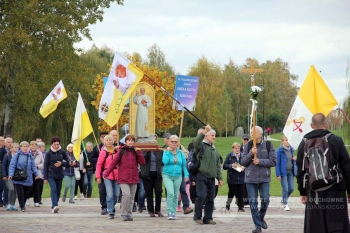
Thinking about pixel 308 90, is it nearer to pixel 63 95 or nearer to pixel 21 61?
pixel 63 95

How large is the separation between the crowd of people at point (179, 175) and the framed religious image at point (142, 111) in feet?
6.85

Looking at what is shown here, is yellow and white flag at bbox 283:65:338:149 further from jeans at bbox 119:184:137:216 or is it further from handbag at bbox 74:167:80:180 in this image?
handbag at bbox 74:167:80:180

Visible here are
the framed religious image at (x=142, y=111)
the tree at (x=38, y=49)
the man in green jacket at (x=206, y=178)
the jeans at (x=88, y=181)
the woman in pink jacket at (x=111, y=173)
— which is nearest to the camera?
the man in green jacket at (x=206, y=178)

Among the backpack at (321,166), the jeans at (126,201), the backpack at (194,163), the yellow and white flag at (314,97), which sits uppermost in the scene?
the yellow and white flag at (314,97)

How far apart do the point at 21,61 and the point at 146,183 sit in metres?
23.7

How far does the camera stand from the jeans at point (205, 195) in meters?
15.5

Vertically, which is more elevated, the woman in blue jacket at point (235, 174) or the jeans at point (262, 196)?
the woman in blue jacket at point (235, 174)

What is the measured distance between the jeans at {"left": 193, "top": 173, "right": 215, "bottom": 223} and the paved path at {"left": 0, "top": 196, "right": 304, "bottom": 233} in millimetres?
275

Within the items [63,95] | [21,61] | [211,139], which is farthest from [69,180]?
[21,61]

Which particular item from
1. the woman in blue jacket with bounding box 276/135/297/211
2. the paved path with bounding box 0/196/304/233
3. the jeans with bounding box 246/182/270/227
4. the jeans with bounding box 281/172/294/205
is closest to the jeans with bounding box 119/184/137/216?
the paved path with bounding box 0/196/304/233

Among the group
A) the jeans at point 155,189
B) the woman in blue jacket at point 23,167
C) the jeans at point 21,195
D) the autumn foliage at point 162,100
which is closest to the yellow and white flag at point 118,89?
the jeans at point 155,189

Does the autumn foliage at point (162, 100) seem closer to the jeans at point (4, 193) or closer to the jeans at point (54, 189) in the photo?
the jeans at point (4, 193)

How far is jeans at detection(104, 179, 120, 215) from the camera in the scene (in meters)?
17.0

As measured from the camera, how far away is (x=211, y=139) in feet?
50.5
